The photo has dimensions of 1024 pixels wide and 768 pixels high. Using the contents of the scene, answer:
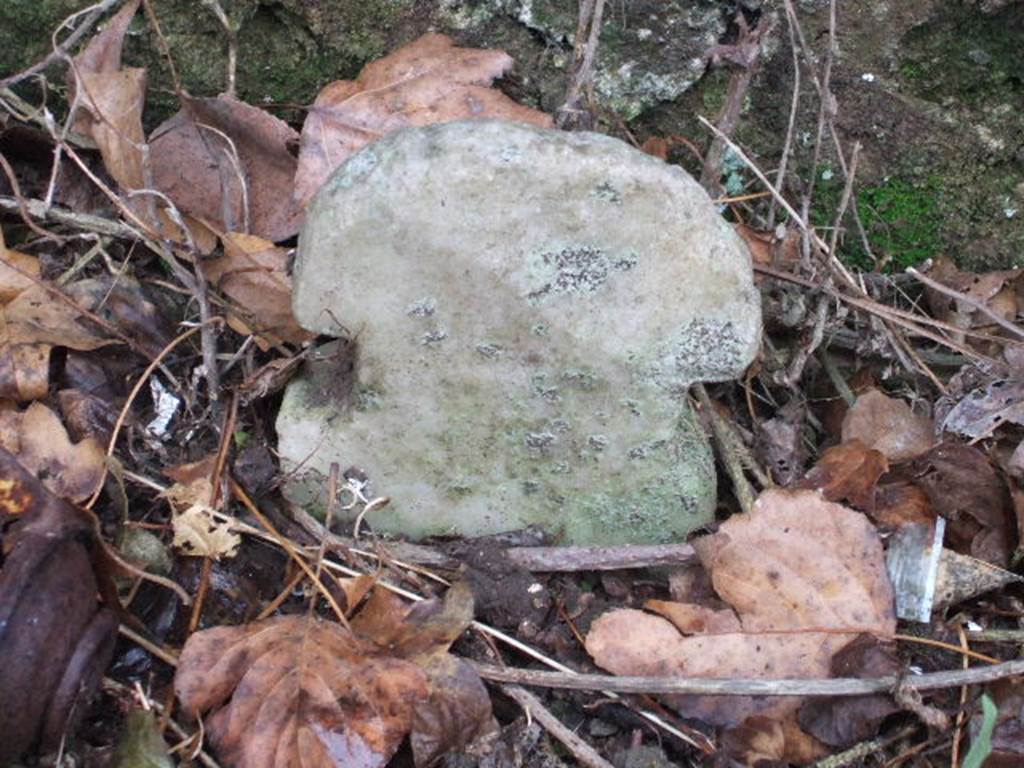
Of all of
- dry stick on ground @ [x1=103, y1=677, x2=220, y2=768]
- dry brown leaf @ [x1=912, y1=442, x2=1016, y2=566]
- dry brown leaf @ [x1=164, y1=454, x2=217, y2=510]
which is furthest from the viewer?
dry brown leaf @ [x1=912, y1=442, x2=1016, y2=566]

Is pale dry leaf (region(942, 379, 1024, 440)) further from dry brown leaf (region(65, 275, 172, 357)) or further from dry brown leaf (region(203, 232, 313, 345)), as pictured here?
dry brown leaf (region(65, 275, 172, 357))

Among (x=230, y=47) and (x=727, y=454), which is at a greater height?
(x=230, y=47)

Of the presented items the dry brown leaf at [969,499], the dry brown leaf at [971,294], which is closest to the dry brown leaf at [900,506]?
the dry brown leaf at [969,499]

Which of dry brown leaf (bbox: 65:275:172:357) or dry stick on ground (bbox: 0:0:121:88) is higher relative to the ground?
A: dry stick on ground (bbox: 0:0:121:88)

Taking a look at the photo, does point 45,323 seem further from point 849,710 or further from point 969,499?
point 969,499

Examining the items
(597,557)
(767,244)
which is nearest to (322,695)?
(597,557)

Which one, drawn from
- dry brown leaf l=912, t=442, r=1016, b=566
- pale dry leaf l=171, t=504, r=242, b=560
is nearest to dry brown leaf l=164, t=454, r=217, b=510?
pale dry leaf l=171, t=504, r=242, b=560
